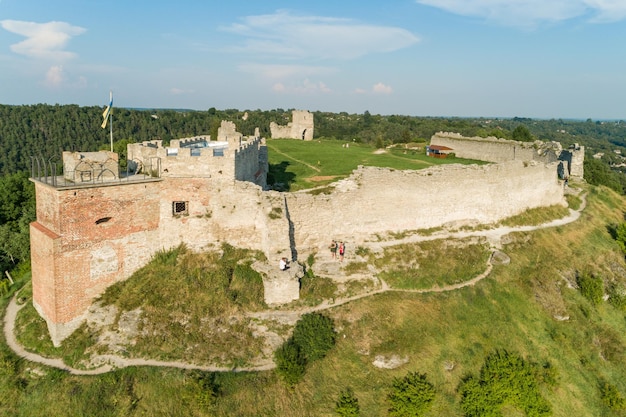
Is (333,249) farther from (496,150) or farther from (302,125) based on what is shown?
(302,125)

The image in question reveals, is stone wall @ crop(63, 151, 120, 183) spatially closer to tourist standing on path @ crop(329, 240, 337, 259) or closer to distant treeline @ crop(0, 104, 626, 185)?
tourist standing on path @ crop(329, 240, 337, 259)

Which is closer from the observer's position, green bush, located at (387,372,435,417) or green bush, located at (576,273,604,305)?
green bush, located at (387,372,435,417)

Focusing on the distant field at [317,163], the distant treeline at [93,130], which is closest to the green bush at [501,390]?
the distant field at [317,163]

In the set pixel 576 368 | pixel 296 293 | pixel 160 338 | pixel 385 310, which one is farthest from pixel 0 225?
pixel 576 368

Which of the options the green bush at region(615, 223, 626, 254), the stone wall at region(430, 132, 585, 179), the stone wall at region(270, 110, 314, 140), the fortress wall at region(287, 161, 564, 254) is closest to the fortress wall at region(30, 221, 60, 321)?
the fortress wall at region(287, 161, 564, 254)

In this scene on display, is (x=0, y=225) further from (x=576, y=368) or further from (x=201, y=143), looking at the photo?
(x=576, y=368)

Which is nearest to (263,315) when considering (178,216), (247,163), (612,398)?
(178,216)
